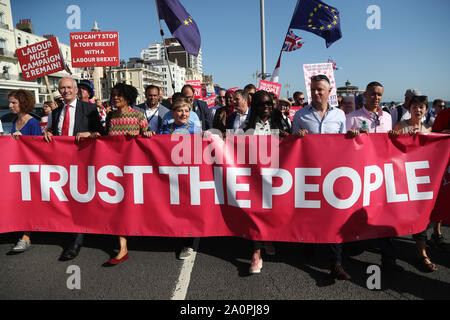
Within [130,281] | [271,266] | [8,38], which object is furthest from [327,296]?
[8,38]

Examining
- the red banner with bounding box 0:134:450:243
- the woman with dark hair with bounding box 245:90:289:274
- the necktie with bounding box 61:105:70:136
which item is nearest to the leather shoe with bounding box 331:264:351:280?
the red banner with bounding box 0:134:450:243

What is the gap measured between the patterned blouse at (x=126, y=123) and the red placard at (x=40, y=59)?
4.18 metres

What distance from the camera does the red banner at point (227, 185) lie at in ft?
10.5

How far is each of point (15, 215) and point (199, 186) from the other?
2.44 metres

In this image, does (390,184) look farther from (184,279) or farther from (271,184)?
(184,279)

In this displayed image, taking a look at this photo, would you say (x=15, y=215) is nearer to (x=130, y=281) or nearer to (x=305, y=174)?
(x=130, y=281)

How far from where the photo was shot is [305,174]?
325 centimetres

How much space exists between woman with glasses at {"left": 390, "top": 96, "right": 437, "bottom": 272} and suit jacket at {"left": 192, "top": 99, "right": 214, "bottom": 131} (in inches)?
131

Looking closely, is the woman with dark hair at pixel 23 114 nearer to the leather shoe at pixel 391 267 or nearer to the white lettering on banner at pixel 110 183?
the white lettering on banner at pixel 110 183

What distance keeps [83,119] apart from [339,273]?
3693 millimetres

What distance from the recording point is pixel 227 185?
3.38m

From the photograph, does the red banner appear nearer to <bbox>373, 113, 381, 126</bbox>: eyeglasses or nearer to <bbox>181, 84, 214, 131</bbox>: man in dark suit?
<bbox>373, 113, 381, 126</bbox>: eyeglasses

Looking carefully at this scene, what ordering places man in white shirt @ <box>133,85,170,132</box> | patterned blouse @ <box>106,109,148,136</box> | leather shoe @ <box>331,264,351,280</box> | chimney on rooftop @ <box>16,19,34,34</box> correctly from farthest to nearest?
chimney on rooftop @ <box>16,19,34,34</box>
man in white shirt @ <box>133,85,170,132</box>
patterned blouse @ <box>106,109,148,136</box>
leather shoe @ <box>331,264,351,280</box>

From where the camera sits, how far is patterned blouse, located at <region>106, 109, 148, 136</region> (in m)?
3.61
